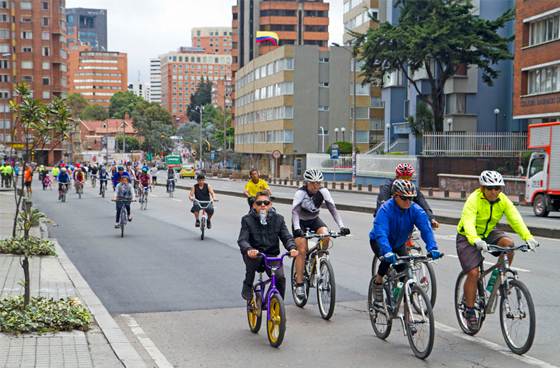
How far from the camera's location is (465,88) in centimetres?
5256

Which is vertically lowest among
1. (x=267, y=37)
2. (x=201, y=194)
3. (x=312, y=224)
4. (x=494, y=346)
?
(x=494, y=346)

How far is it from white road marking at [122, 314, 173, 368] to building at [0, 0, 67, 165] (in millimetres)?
107874

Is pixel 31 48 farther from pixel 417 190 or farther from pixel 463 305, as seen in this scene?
pixel 463 305

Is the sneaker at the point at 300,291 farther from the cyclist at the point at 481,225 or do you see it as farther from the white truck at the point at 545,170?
the white truck at the point at 545,170

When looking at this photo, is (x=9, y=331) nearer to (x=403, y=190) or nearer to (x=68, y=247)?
(x=403, y=190)

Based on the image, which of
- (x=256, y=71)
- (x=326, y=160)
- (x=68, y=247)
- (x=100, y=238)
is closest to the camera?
(x=68, y=247)

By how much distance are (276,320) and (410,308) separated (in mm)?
1338

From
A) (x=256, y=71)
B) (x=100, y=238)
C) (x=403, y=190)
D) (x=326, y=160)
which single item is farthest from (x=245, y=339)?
(x=256, y=71)

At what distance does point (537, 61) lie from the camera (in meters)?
39.9

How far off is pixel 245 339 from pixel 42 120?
13.8 ft

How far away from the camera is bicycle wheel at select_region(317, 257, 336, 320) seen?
8180 mm

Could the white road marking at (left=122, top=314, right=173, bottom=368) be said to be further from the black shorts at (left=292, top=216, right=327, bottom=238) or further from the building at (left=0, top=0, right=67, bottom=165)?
the building at (left=0, top=0, right=67, bottom=165)

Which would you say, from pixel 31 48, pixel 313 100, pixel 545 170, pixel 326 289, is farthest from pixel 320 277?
pixel 31 48

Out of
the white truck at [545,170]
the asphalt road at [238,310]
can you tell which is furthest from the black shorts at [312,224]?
the white truck at [545,170]
